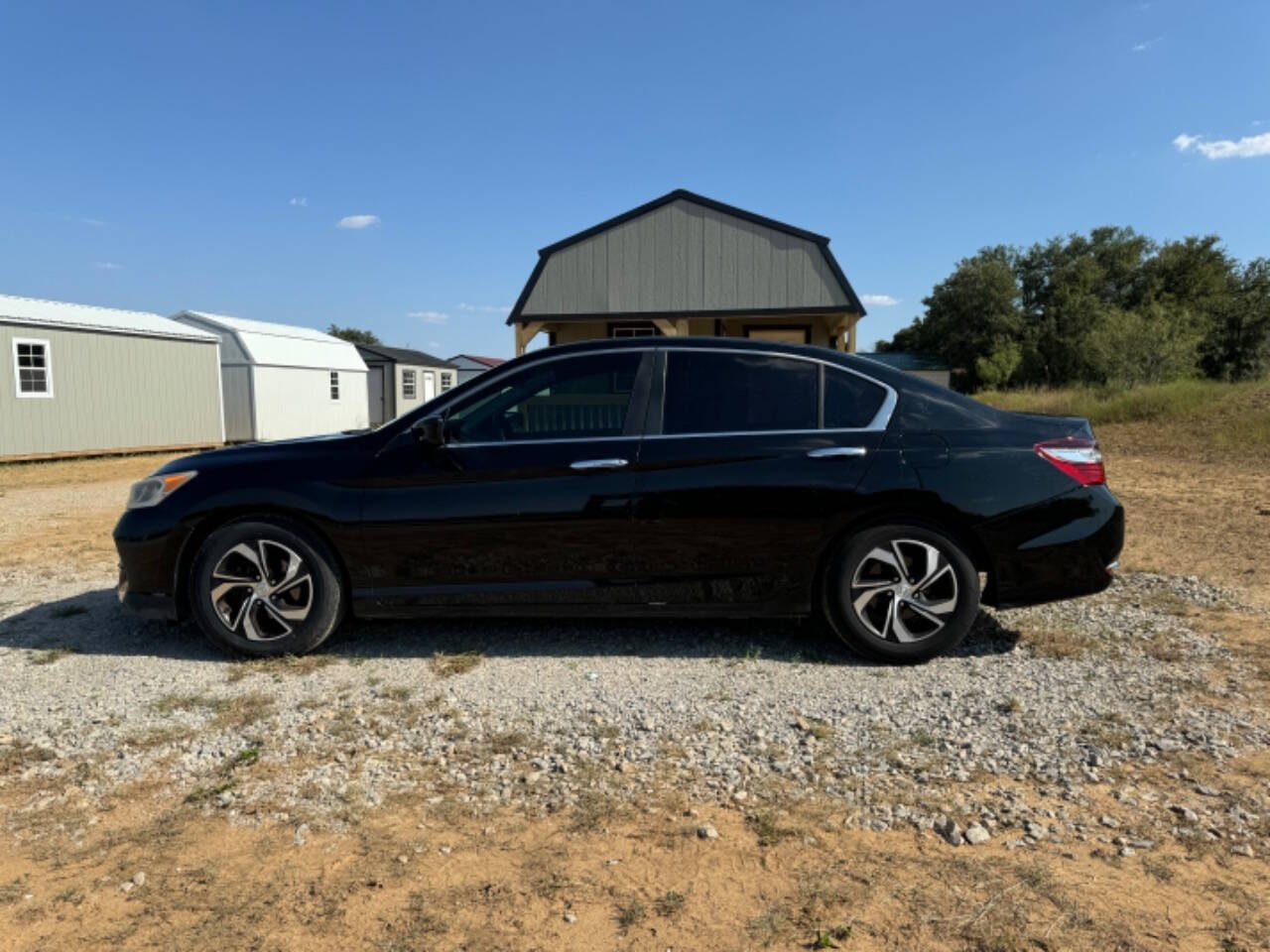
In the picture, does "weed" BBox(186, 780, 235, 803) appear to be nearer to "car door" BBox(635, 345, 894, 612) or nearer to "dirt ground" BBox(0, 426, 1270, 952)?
"dirt ground" BBox(0, 426, 1270, 952)

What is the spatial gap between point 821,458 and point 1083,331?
52110mm

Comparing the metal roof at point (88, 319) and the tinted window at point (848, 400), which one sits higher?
the metal roof at point (88, 319)

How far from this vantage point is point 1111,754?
111 inches

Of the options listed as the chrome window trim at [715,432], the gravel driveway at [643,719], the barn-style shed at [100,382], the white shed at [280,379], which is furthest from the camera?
the white shed at [280,379]

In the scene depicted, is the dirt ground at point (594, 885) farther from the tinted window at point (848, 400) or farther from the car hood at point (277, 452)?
the tinted window at point (848, 400)

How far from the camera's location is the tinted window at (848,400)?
3.84 meters

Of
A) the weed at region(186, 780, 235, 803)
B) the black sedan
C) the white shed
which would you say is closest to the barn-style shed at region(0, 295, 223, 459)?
the white shed

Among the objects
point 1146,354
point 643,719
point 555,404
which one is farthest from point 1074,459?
point 1146,354

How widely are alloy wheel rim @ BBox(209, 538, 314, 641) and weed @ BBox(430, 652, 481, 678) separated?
27.7 inches

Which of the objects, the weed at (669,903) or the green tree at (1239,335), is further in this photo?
the green tree at (1239,335)

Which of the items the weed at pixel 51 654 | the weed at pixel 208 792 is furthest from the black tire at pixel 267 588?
the weed at pixel 208 792

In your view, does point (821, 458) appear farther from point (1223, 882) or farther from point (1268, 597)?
point (1268, 597)

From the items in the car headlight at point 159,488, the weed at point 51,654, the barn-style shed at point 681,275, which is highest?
the barn-style shed at point 681,275

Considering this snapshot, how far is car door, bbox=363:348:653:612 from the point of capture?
3.77 meters
